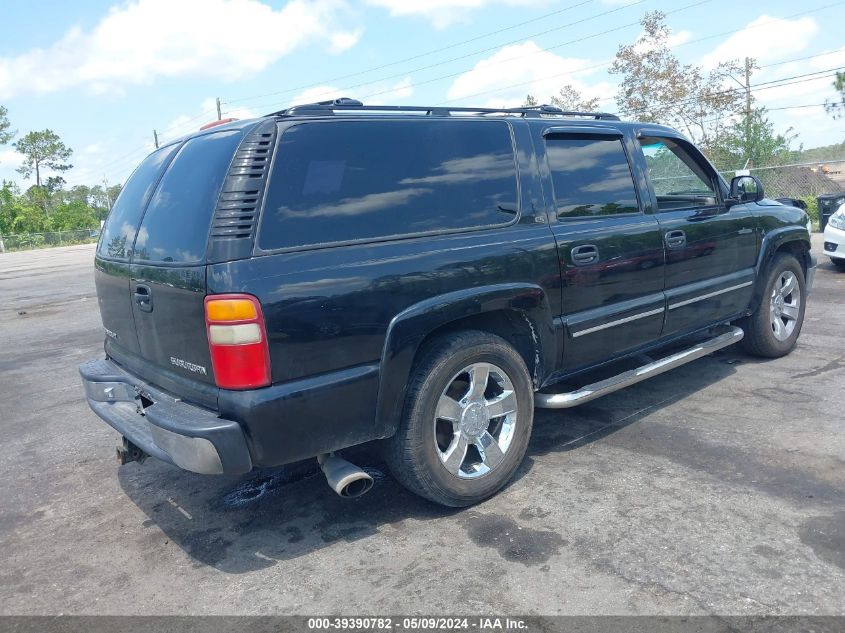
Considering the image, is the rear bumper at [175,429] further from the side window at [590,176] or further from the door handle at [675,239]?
the door handle at [675,239]

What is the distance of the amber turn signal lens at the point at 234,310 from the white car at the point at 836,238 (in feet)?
32.2

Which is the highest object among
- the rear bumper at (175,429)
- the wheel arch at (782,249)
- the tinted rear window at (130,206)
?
the tinted rear window at (130,206)

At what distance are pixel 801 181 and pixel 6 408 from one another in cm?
1942

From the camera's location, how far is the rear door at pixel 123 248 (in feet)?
12.0

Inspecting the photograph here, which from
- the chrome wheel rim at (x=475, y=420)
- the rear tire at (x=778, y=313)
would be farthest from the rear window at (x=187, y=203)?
the rear tire at (x=778, y=313)

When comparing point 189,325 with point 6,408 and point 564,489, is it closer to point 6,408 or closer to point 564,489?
point 564,489

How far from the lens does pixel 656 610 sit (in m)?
2.65

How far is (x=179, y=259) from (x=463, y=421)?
158 cm

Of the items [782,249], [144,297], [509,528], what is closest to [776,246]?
[782,249]

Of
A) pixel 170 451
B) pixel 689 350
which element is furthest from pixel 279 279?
pixel 689 350

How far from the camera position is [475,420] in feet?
11.8

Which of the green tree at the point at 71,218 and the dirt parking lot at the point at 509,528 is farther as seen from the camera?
the green tree at the point at 71,218

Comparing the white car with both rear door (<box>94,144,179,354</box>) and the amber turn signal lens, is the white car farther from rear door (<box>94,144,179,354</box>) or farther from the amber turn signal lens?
the amber turn signal lens

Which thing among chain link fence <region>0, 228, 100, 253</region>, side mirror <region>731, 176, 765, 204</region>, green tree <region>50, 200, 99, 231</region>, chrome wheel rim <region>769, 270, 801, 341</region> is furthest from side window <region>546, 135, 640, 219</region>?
green tree <region>50, 200, 99, 231</region>
